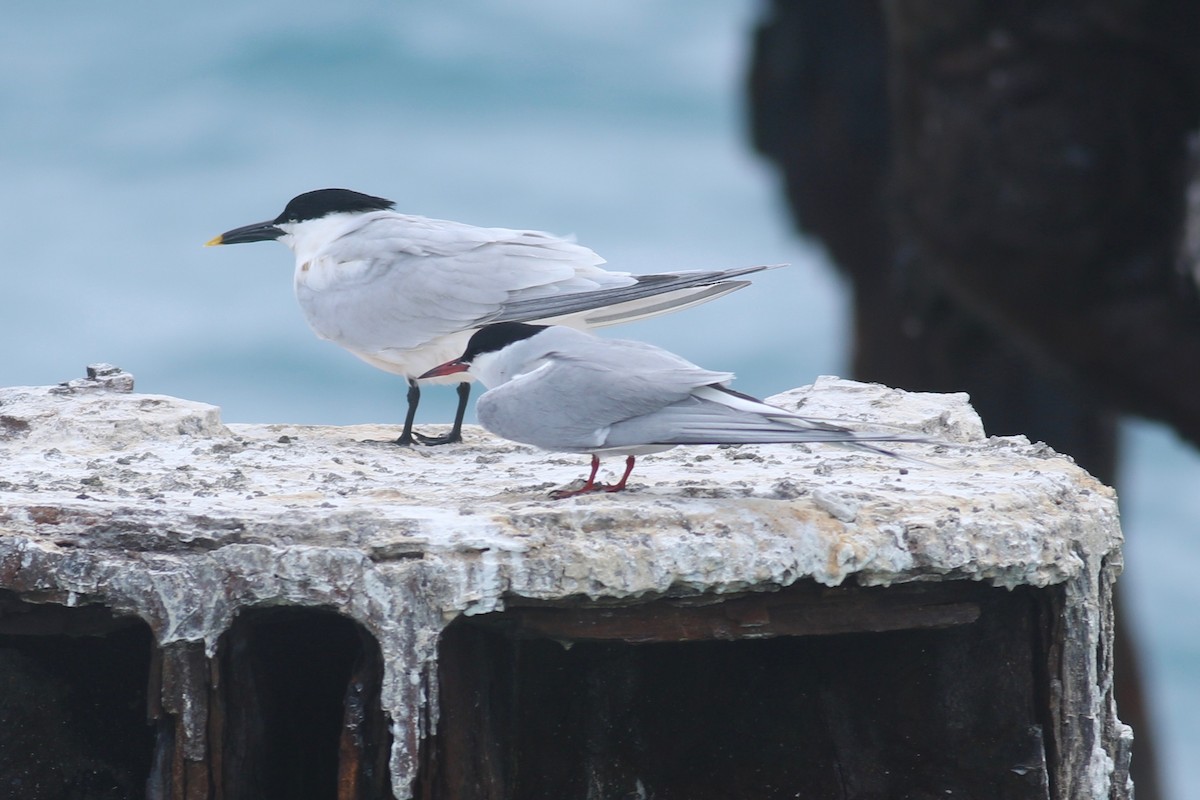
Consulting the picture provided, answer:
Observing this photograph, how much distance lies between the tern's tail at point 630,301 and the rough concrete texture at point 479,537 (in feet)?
1.73

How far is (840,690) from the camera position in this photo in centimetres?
310

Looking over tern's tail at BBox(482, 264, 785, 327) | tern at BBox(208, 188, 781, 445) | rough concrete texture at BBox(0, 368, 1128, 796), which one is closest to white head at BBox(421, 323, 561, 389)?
rough concrete texture at BBox(0, 368, 1128, 796)

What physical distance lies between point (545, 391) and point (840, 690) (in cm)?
91

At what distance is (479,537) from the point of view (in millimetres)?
2561

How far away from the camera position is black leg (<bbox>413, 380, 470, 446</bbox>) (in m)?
4.05

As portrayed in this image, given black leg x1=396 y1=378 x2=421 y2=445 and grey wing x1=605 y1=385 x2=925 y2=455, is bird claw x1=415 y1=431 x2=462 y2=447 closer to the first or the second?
black leg x1=396 y1=378 x2=421 y2=445

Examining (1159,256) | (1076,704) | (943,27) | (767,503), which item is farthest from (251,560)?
(1159,256)

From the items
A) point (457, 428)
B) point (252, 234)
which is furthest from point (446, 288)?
point (252, 234)

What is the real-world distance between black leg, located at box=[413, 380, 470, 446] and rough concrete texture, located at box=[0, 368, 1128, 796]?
69cm

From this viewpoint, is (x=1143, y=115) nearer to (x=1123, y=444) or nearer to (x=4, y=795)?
(x=1123, y=444)

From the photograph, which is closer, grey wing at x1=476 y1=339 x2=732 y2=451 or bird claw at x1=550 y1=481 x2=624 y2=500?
grey wing at x1=476 y1=339 x2=732 y2=451

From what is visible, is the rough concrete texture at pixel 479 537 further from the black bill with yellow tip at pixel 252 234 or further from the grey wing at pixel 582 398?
the black bill with yellow tip at pixel 252 234

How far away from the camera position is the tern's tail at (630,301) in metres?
3.66

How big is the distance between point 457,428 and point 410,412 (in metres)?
0.14
